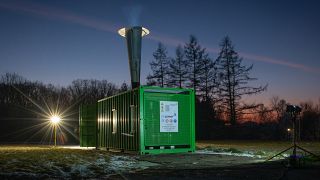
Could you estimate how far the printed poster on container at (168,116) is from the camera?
665 inches

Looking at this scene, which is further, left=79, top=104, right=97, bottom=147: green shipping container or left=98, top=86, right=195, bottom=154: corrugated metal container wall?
Result: left=79, top=104, right=97, bottom=147: green shipping container

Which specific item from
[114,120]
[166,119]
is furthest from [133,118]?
[114,120]

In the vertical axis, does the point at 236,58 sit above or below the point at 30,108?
above

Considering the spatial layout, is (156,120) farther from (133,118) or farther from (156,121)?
(133,118)

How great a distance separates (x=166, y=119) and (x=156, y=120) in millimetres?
453

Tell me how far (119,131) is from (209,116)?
33505mm

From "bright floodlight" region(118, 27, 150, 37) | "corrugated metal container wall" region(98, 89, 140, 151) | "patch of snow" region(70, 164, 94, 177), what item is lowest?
"patch of snow" region(70, 164, 94, 177)

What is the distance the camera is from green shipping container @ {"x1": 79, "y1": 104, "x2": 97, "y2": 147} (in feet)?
73.6

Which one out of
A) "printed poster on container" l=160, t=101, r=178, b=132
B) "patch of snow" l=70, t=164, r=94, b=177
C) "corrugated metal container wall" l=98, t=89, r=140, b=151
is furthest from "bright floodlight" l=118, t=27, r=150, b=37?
"patch of snow" l=70, t=164, r=94, b=177

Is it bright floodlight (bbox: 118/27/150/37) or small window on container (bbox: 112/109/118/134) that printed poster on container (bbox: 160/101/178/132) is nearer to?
small window on container (bbox: 112/109/118/134)

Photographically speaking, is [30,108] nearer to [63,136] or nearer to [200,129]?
[63,136]

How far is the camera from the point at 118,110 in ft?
61.1

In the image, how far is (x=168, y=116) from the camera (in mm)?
17016

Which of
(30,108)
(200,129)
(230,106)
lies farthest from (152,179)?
(30,108)
